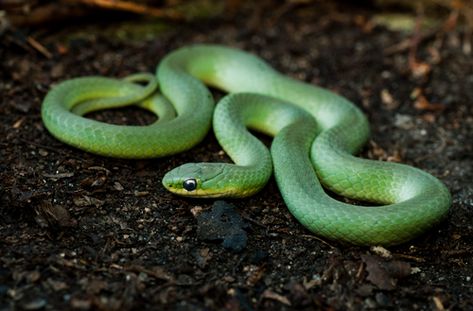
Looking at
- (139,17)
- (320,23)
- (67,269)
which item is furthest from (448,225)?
(139,17)

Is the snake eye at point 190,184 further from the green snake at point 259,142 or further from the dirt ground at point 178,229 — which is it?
the dirt ground at point 178,229

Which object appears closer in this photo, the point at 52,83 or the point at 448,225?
the point at 448,225

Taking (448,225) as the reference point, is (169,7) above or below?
above

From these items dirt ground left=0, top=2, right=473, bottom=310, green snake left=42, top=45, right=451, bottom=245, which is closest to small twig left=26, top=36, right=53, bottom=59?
dirt ground left=0, top=2, right=473, bottom=310

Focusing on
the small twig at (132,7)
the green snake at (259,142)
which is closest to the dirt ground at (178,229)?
the green snake at (259,142)

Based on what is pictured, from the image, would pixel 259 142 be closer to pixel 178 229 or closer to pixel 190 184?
pixel 190 184

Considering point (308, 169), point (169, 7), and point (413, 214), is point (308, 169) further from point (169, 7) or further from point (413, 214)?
point (169, 7)

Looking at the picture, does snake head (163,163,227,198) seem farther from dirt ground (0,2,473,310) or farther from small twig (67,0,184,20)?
small twig (67,0,184,20)
